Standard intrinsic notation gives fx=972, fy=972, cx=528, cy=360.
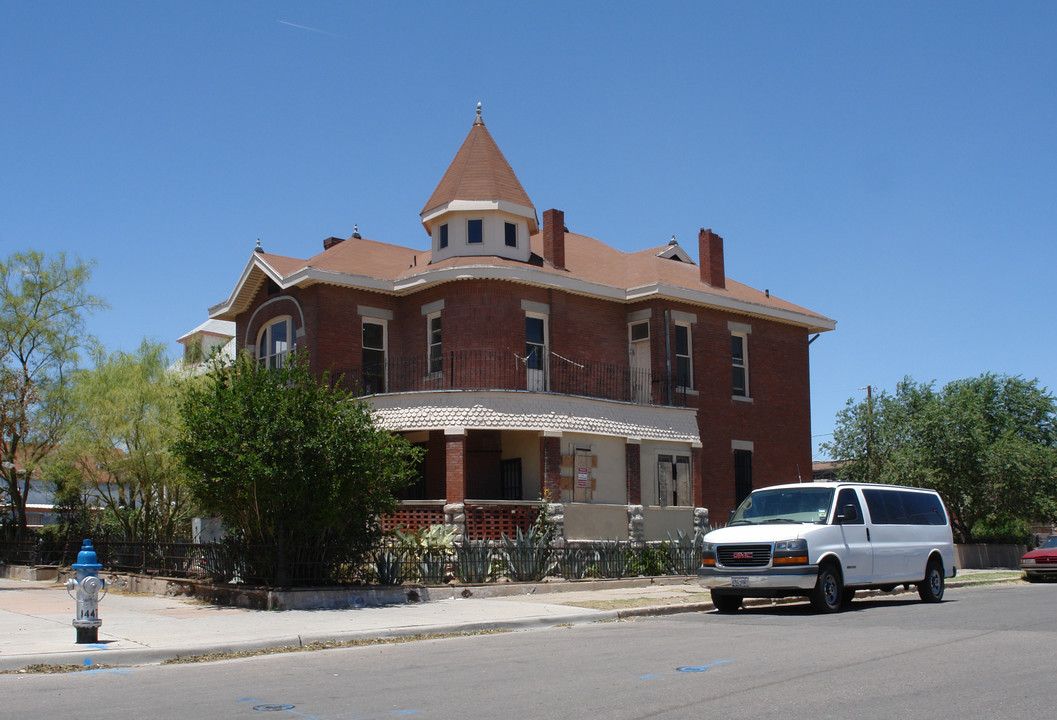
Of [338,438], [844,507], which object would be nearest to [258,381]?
[338,438]

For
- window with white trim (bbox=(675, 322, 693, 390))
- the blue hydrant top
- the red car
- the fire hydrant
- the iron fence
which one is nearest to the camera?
the fire hydrant

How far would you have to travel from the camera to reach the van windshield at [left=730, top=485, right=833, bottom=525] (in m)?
15.8

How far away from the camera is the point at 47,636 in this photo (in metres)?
12.5

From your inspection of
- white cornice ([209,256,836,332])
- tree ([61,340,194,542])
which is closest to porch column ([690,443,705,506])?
white cornice ([209,256,836,332])

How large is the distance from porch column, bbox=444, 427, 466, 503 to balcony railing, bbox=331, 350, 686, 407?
5.59ft

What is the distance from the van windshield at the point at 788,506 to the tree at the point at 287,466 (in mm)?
6107

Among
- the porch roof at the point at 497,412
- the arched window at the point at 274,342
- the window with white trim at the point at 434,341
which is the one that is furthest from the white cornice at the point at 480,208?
the porch roof at the point at 497,412

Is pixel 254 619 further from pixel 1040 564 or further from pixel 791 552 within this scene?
pixel 1040 564

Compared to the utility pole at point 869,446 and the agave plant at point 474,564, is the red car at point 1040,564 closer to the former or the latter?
the utility pole at point 869,446

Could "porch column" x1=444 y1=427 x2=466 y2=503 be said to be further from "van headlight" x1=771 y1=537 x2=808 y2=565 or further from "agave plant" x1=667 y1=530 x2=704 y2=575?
"van headlight" x1=771 y1=537 x2=808 y2=565

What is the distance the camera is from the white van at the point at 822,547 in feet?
49.2

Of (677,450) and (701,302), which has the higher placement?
(701,302)

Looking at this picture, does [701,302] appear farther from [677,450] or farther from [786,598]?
[786,598]

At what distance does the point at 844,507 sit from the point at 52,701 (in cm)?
1195
